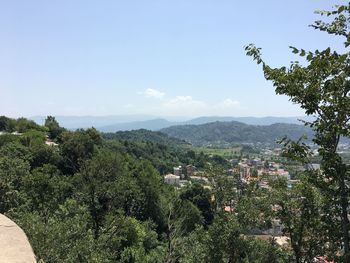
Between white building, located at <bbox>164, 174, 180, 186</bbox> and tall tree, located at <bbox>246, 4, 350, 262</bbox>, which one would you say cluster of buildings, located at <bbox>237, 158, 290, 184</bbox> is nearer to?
tall tree, located at <bbox>246, 4, 350, 262</bbox>

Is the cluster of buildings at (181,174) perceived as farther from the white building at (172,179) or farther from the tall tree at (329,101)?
the tall tree at (329,101)

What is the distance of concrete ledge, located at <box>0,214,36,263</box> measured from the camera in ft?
22.1

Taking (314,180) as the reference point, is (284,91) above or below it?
above

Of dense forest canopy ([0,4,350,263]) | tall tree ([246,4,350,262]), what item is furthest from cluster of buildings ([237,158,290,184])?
tall tree ([246,4,350,262])

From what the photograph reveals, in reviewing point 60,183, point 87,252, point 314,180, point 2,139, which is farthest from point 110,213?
point 2,139

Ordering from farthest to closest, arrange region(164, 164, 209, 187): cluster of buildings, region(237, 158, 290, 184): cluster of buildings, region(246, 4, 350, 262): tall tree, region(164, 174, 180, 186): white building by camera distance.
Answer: region(164, 164, 209, 187): cluster of buildings
region(164, 174, 180, 186): white building
region(237, 158, 290, 184): cluster of buildings
region(246, 4, 350, 262): tall tree

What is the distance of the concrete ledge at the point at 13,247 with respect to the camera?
6746mm

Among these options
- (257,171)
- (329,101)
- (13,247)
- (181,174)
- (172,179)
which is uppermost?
(329,101)

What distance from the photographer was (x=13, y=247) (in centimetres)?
732

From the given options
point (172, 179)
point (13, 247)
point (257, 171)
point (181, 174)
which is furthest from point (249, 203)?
point (181, 174)

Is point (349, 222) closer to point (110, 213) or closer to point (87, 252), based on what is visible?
point (87, 252)

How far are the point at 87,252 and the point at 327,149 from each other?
10.6 m

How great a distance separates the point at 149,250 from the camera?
128 ft

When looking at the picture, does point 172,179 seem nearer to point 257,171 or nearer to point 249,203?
point 257,171
